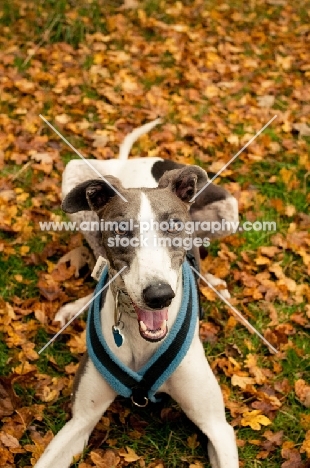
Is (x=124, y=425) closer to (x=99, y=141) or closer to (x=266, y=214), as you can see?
(x=266, y=214)

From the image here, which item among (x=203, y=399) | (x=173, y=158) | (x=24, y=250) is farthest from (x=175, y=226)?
(x=173, y=158)

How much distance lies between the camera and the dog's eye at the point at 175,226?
2.89m

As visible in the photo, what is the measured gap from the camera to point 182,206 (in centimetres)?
316

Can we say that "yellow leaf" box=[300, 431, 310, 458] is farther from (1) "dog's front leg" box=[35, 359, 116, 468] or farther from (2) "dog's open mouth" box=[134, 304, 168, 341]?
(2) "dog's open mouth" box=[134, 304, 168, 341]

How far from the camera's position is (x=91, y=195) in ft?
10.6

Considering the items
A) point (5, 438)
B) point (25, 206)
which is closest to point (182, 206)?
point (5, 438)

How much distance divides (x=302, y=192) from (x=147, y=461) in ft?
10.4

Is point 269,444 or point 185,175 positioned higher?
point 185,175

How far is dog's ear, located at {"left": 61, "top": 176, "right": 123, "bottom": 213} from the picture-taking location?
10.4 ft

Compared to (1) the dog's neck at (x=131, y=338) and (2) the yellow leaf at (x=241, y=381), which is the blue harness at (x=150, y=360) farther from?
(2) the yellow leaf at (x=241, y=381)

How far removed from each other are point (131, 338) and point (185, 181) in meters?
0.91

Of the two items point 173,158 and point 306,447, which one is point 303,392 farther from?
point 173,158

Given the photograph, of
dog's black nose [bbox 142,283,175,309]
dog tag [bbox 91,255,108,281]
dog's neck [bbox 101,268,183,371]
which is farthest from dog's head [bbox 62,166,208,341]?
dog tag [bbox 91,255,108,281]

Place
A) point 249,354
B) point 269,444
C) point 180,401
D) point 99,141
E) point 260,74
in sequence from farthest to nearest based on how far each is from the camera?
point 260,74 → point 99,141 → point 249,354 → point 269,444 → point 180,401
